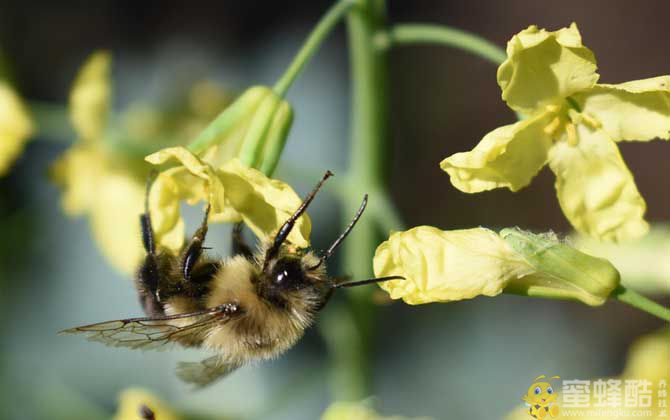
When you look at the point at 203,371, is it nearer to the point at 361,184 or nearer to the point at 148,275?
the point at 148,275

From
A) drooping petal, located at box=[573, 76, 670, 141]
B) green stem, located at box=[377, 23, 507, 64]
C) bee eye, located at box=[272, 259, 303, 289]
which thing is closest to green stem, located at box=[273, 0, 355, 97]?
green stem, located at box=[377, 23, 507, 64]

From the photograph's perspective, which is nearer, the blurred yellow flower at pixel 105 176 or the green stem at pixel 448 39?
the green stem at pixel 448 39

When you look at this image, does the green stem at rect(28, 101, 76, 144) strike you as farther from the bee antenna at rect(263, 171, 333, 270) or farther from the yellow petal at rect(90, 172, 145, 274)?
the bee antenna at rect(263, 171, 333, 270)

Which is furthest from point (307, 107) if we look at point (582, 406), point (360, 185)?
point (582, 406)

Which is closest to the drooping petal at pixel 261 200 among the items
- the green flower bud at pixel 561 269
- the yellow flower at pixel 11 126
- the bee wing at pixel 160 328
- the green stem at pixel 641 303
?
the bee wing at pixel 160 328

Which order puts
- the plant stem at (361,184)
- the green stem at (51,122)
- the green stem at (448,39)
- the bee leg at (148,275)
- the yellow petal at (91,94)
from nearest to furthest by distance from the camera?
the bee leg at (148,275) → the green stem at (448,39) → the plant stem at (361,184) → the yellow petal at (91,94) → the green stem at (51,122)

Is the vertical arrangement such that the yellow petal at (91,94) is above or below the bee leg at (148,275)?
above

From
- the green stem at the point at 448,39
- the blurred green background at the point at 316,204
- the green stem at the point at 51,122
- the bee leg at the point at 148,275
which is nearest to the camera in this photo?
the bee leg at the point at 148,275

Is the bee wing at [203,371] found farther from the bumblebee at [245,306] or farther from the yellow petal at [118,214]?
the yellow petal at [118,214]
